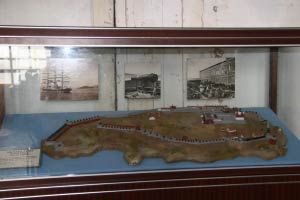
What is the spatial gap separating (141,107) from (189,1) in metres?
0.53

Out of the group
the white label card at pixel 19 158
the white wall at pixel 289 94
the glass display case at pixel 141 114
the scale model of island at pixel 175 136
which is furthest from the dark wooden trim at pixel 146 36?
the white label card at pixel 19 158

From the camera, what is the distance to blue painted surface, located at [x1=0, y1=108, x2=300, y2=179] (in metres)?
1.23

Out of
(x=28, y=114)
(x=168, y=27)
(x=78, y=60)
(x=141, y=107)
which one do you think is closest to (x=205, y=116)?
(x=141, y=107)

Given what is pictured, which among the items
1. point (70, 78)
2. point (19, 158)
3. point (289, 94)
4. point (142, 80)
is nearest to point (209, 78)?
point (142, 80)

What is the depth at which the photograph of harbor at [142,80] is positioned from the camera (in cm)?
134

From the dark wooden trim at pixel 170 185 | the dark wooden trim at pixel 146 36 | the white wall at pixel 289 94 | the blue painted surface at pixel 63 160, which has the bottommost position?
the dark wooden trim at pixel 170 185

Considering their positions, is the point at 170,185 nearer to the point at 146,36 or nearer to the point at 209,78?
the point at 209,78

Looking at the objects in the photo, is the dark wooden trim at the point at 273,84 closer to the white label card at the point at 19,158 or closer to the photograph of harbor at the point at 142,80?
the photograph of harbor at the point at 142,80

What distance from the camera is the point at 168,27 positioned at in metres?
1.33

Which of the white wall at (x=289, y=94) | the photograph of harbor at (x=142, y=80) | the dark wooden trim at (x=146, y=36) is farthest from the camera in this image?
the white wall at (x=289, y=94)

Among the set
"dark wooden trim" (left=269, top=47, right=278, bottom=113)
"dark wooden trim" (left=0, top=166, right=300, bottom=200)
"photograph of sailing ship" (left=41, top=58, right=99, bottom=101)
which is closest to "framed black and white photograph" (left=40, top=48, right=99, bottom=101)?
"photograph of sailing ship" (left=41, top=58, right=99, bottom=101)

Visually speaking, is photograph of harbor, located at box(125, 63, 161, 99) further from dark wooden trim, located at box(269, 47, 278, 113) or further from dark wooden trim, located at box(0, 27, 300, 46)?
dark wooden trim, located at box(269, 47, 278, 113)

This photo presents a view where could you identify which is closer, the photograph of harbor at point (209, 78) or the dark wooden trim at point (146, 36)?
the dark wooden trim at point (146, 36)

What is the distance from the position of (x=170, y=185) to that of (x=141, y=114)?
0.28 meters
